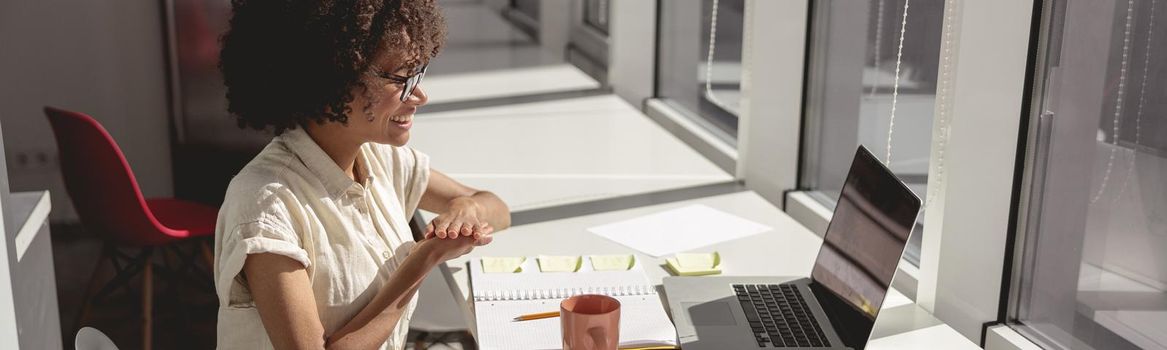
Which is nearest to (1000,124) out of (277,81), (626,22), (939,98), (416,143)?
(939,98)

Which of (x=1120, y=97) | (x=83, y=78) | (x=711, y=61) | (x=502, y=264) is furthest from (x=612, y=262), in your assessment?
(x=83, y=78)

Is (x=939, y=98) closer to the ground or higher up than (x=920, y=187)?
higher up

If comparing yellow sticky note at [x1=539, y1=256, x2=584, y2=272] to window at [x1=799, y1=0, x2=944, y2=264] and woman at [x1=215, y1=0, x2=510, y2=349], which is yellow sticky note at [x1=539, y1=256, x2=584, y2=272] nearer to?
woman at [x1=215, y1=0, x2=510, y2=349]

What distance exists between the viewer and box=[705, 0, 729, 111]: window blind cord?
3268mm

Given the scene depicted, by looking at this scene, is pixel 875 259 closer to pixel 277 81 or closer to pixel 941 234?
pixel 941 234

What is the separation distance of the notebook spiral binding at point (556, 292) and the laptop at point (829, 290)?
0.19ft

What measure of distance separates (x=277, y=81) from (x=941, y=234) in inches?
45.4

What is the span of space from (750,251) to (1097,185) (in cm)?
70

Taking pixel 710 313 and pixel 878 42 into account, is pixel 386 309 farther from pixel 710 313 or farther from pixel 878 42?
pixel 878 42

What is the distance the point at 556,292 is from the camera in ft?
6.08

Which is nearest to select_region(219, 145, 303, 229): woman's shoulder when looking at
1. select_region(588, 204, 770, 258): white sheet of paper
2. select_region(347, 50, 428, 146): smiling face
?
select_region(347, 50, 428, 146): smiling face

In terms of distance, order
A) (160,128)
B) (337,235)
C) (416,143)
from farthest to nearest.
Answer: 1. (160,128)
2. (416,143)
3. (337,235)

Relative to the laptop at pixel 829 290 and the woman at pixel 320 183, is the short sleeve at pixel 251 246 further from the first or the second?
the laptop at pixel 829 290

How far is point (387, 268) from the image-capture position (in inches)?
Result: 65.6
